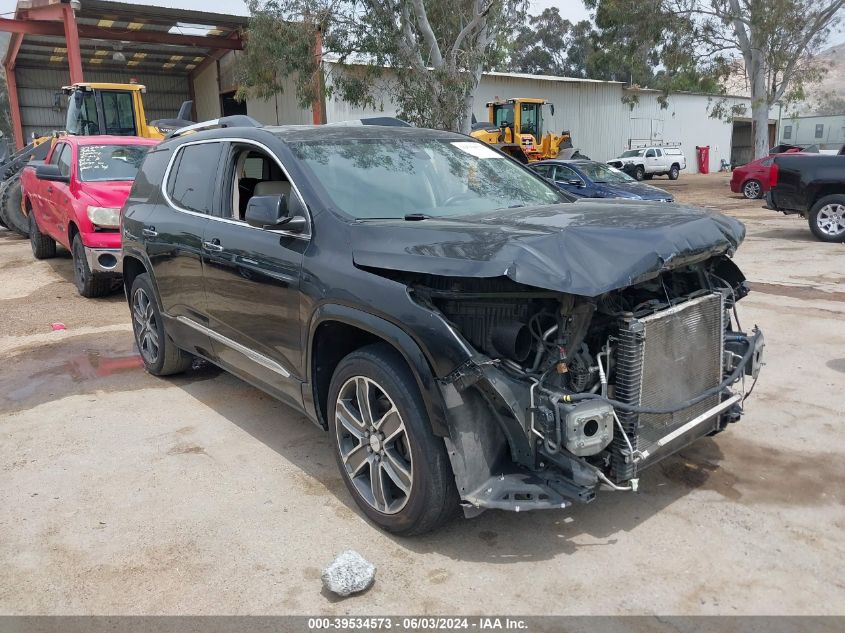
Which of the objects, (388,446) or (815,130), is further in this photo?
(815,130)

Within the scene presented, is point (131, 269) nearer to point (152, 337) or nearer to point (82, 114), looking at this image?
point (152, 337)

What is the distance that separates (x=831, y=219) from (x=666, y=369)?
432 inches

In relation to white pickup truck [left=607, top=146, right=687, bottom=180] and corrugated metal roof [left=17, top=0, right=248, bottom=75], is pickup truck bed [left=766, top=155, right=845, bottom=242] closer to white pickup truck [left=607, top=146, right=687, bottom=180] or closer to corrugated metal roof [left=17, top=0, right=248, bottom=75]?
corrugated metal roof [left=17, top=0, right=248, bottom=75]

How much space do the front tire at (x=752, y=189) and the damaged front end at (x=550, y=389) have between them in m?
21.2

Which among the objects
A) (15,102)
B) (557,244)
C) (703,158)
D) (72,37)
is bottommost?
(557,244)

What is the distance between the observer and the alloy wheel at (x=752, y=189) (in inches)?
873

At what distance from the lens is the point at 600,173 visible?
17.0m

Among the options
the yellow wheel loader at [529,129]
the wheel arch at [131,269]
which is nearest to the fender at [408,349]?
the wheel arch at [131,269]

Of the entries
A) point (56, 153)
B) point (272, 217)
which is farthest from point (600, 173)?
point (272, 217)

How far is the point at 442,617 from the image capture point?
2.84m

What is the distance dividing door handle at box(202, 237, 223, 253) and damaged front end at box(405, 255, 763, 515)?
1.77 metres

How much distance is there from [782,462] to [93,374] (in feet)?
17.4

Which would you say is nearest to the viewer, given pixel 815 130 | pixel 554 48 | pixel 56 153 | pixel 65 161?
pixel 65 161

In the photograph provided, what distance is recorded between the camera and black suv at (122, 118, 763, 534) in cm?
294
